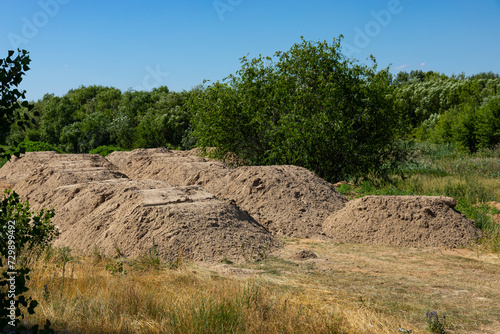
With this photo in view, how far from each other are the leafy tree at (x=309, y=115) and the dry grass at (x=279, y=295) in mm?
7417

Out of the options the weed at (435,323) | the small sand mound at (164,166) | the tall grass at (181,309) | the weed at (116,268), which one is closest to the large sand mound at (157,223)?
the weed at (116,268)

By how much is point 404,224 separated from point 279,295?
495 cm

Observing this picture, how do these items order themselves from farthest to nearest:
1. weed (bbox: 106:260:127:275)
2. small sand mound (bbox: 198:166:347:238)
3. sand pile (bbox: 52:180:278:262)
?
small sand mound (bbox: 198:166:347:238), sand pile (bbox: 52:180:278:262), weed (bbox: 106:260:127:275)

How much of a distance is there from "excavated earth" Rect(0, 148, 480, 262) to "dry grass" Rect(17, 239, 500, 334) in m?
0.85

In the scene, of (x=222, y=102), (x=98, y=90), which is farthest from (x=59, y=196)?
(x=98, y=90)

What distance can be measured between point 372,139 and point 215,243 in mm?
9871

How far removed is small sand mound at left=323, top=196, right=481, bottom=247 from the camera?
28.6 feet

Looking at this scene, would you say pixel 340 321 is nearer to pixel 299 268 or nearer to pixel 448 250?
pixel 299 268

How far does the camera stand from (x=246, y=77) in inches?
650

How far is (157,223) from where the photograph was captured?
7.95 meters

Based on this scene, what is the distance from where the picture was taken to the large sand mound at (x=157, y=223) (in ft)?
24.7

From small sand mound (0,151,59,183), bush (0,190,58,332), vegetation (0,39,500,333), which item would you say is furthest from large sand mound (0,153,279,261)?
small sand mound (0,151,59,183)

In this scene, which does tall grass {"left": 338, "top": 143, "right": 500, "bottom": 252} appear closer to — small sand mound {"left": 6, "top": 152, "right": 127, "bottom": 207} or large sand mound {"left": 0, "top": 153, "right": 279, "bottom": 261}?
large sand mound {"left": 0, "top": 153, "right": 279, "bottom": 261}

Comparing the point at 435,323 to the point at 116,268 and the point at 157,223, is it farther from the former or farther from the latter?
the point at 157,223
